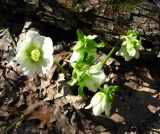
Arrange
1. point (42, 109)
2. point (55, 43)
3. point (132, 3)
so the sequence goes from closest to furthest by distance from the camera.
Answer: point (132, 3)
point (42, 109)
point (55, 43)

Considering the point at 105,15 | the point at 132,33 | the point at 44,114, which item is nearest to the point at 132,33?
the point at 132,33

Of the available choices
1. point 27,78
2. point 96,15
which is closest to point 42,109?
point 27,78

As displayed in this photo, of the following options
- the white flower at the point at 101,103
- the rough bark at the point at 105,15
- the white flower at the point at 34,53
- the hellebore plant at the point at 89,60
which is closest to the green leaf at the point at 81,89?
the hellebore plant at the point at 89,60

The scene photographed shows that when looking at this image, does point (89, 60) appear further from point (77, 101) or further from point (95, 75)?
point (77, 101)

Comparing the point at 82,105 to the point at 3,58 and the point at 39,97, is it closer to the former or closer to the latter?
the point at 39,97

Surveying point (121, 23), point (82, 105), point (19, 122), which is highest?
point (121, 23)

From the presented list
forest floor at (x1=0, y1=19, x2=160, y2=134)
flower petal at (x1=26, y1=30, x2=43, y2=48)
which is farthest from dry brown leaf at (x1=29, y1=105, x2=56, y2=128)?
flower petal at (x1=26, y1=30, x2=43, y2=48)

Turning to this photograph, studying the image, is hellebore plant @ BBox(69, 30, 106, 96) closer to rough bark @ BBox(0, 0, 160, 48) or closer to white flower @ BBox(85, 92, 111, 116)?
white flower @ BBox(85, 92, 111, 116)

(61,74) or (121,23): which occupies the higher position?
(121,23)
